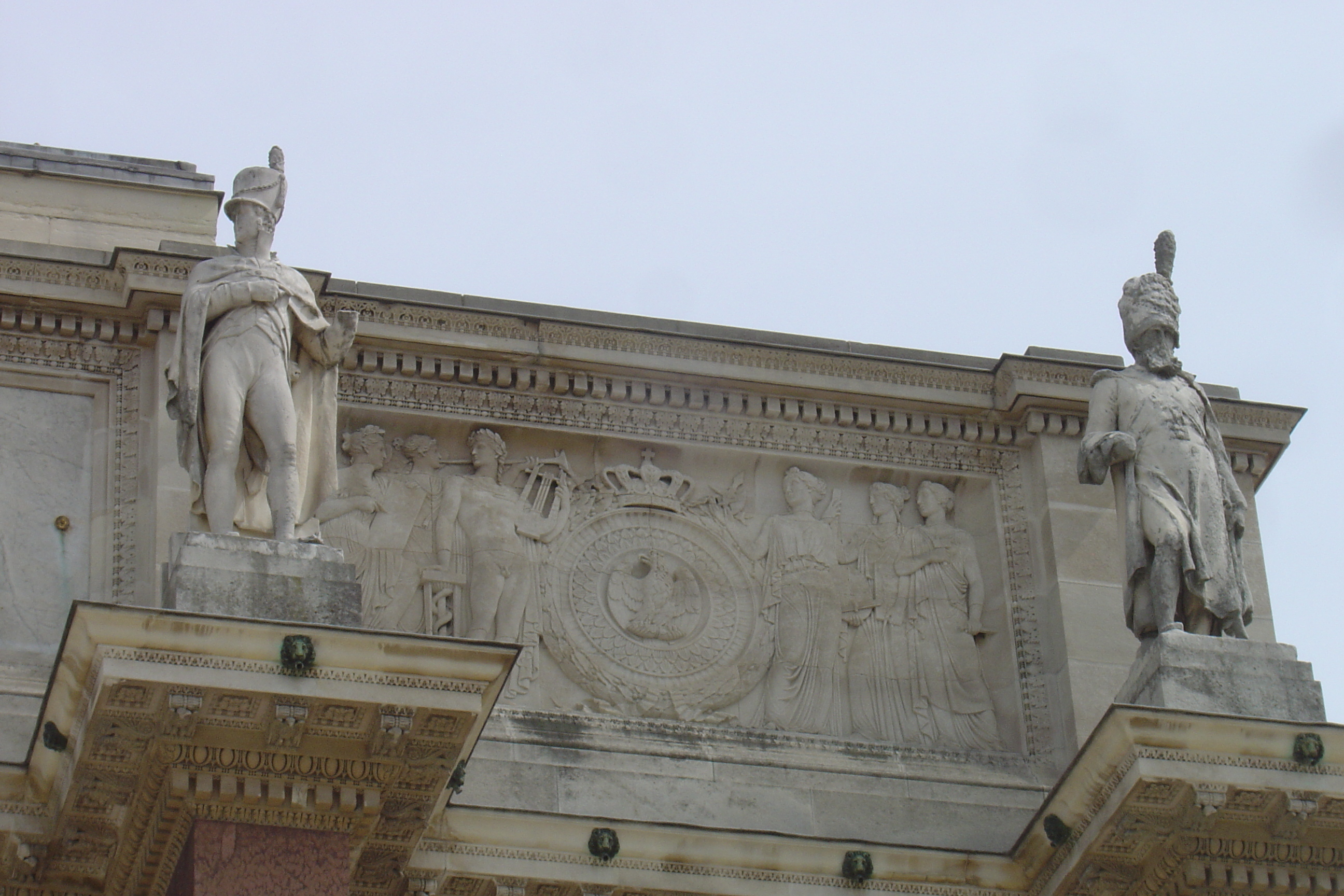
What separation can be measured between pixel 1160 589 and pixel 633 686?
2.94 meters

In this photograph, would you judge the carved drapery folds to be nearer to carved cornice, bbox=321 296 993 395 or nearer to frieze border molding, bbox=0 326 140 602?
carved cornice, bbox=321 296 993 395

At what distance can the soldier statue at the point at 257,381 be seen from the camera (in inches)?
620

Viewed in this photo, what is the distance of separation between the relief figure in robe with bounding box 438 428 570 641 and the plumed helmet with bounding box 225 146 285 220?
2.04m

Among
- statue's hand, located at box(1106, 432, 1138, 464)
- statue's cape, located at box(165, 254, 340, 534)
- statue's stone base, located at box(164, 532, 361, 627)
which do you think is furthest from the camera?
statue's hand, located at box(1106, 432, 1138, 464)

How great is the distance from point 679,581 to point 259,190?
3329 mm

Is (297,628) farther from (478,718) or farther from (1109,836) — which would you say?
(1109,836)

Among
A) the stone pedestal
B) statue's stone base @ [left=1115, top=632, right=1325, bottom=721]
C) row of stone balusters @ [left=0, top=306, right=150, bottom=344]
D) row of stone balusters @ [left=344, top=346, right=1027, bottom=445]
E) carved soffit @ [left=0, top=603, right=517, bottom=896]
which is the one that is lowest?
the stone pedestal

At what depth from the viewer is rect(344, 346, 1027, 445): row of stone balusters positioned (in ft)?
58.4

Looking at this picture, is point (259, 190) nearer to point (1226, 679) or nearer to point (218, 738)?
point (218, 738)

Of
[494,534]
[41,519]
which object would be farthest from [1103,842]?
[41,519]

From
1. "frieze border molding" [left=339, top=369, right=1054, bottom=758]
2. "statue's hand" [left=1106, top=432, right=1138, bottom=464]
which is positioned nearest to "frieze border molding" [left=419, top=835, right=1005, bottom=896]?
"frieze border molding" [left=339, top=369, right=1054, bottom=758]

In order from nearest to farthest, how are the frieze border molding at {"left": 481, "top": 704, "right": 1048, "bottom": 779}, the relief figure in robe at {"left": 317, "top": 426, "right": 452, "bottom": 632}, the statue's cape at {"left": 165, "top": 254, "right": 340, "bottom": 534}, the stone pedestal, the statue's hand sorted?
the stone pedestal, the statue's cape at {"left": 165, "top": 254, "right": 340, "bottom": 534}, the frieze border molding at {"left": 481, "top": 704, "right": 1048, "bottom": 779}, the statue's hand, the relief figure in robe at {"left": 317, "top": 426, "right": 452, "bottom": 632}

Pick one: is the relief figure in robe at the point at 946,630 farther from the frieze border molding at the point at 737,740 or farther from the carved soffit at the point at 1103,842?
the carved soffit at the point at 1103,842

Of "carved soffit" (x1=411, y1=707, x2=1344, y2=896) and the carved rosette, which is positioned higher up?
the carved rosette
